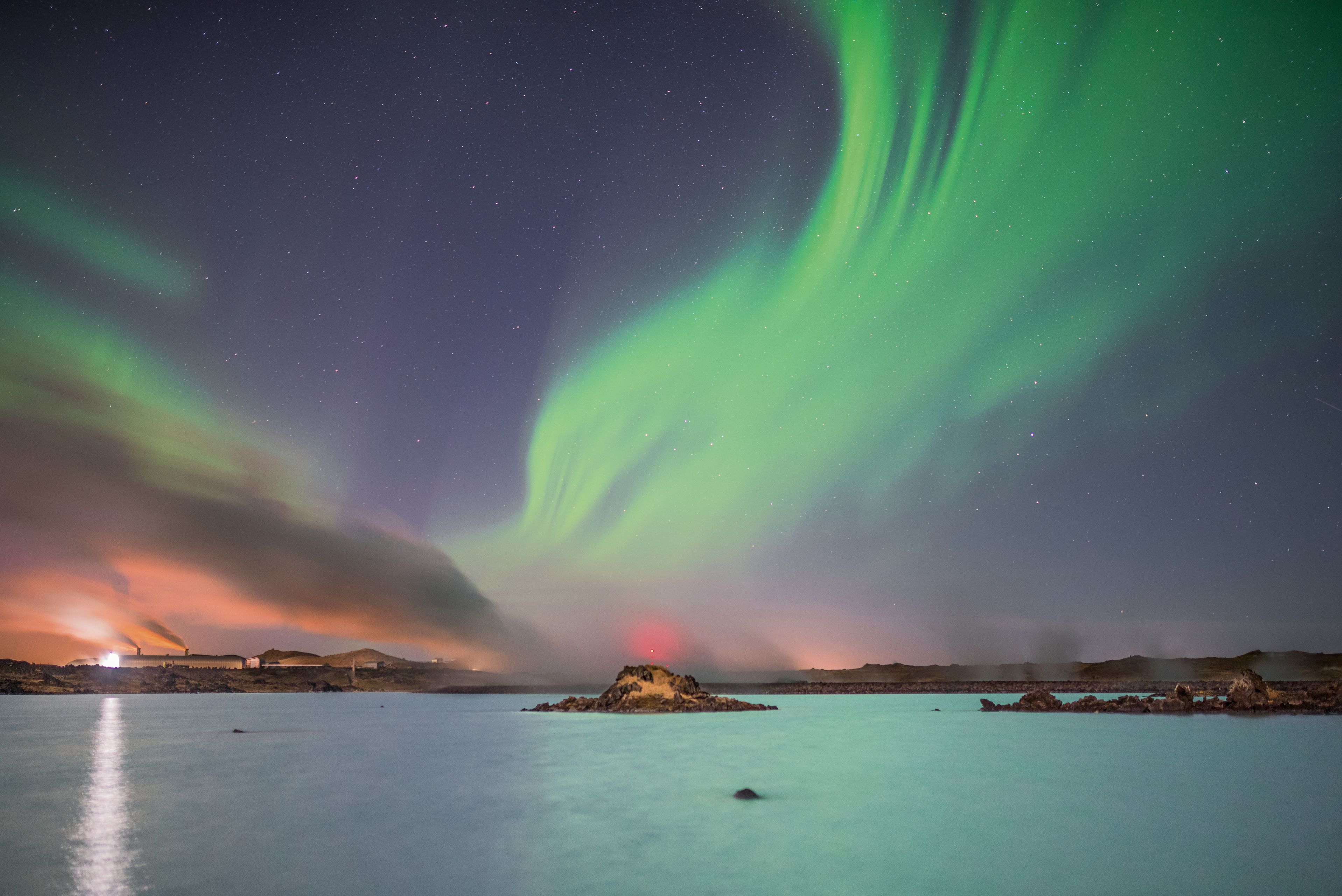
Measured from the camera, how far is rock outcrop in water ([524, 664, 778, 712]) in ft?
315

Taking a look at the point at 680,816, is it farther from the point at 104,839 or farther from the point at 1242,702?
the point at 1242,702

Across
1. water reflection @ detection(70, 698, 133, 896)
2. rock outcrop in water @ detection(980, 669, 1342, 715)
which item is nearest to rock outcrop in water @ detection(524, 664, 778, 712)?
rock outcrop in water @ detection(980, 669, 1342, 715)

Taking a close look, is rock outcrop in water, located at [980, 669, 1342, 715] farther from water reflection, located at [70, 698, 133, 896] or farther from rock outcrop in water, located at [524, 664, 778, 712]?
water reflection, located at [70, 698, 133, 896]

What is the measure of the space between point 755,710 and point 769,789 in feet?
266

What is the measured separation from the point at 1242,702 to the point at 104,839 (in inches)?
3740

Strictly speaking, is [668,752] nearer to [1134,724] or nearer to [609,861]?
[609,861]

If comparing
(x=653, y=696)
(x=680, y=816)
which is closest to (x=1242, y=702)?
(x=653, y=696)

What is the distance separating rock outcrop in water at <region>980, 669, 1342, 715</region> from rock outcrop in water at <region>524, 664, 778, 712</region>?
40306 millimetres

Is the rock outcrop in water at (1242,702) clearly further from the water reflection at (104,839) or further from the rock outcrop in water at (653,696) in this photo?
the water reflection at (104,839)

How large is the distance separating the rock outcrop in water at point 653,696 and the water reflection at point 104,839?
63552 millimetres

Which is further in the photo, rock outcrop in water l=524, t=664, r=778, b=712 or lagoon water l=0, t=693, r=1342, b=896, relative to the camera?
rock outcrop in water l=524, t=664, r=778, b=712

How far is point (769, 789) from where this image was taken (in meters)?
28.9

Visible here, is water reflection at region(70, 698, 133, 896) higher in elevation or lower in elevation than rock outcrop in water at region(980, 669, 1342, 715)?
higher

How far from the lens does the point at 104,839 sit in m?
19.8
